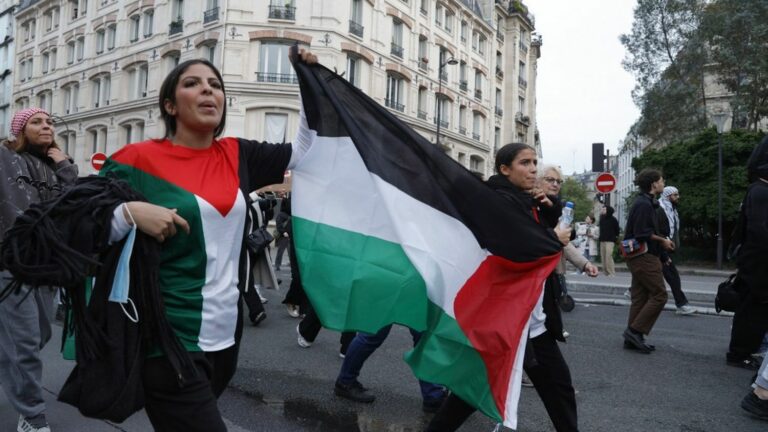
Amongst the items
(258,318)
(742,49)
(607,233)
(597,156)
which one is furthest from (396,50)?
(258,318)

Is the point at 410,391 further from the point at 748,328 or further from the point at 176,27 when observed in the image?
the point at 176,27

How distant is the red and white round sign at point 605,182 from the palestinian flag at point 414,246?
595 inches

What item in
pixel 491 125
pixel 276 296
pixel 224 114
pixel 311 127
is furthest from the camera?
pixel 491 125

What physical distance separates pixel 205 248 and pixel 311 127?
3.39 feet

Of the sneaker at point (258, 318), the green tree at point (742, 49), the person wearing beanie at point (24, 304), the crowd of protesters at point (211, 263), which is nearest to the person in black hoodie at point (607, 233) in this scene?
the crowd of protesters at point (211, 263)

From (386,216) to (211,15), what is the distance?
27.9 m

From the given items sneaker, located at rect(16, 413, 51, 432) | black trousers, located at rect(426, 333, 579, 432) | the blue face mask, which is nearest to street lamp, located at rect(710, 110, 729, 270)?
A: black trousers, located at rect(426, 333, 579, 432)

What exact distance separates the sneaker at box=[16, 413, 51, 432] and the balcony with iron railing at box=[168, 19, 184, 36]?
29.3 meters

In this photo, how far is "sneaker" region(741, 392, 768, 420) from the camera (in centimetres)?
430

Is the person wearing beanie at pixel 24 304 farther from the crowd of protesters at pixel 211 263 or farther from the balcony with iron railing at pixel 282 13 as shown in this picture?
the balcony with iron railing at pixel 282 13

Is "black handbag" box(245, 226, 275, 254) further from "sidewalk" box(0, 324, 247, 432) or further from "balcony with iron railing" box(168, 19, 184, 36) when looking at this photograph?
"balcony with iron railing" box(168, 19, 184, 36)

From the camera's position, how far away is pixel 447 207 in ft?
10.5

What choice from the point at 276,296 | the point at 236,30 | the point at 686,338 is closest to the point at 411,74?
the point at 236,30

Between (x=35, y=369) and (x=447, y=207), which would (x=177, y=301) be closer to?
(x=447, y=207)
